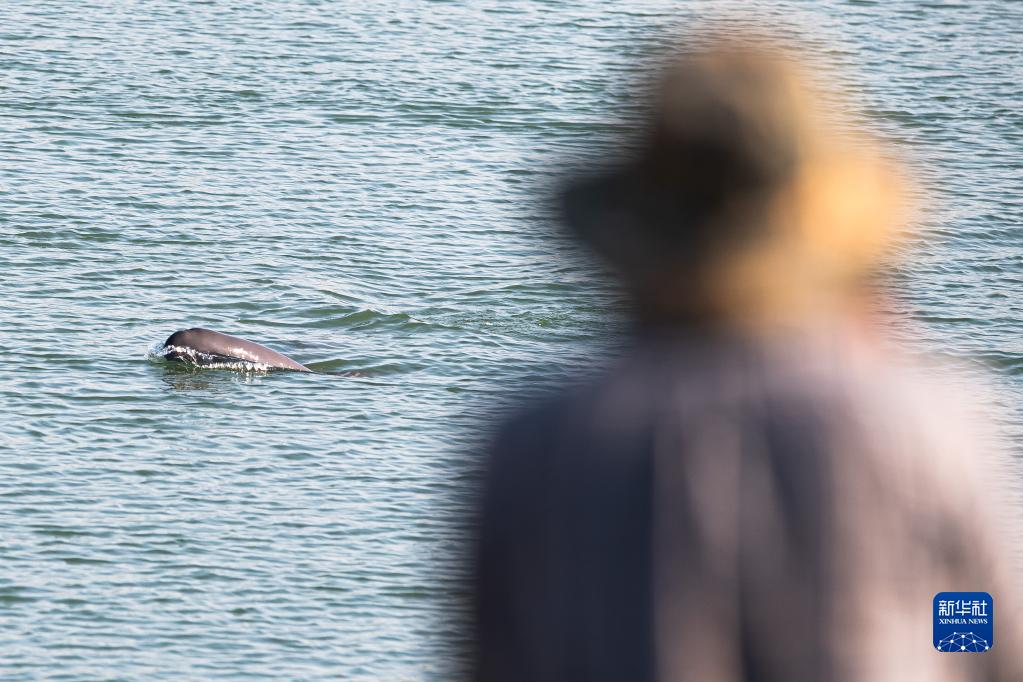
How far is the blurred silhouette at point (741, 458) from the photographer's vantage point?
10.2 feet

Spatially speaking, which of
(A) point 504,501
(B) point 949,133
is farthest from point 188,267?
(A) point 504,501

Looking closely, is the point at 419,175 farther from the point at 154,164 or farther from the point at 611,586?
the point at 611,586

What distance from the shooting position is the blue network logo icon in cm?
320

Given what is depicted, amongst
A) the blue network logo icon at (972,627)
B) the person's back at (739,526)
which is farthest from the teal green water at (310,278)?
the blue network logo icon at (972,627)

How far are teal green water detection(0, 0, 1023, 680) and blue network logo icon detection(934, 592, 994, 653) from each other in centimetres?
80

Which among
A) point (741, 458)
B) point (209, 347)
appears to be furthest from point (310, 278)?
point (741, 458)

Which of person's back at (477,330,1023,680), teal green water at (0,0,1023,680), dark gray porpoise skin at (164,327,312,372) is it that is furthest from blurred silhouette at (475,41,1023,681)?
dark gray porpoise skin at (164,327,312,372)

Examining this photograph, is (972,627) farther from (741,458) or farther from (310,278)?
(310,278)

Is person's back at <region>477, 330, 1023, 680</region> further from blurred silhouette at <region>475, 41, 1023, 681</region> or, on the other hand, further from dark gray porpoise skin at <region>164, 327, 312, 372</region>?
dark gray porpoise skin at <region>164, 327, 312, 372</region>

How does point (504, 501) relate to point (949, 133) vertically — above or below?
above

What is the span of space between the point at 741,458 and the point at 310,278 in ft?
83.9

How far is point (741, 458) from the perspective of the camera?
312 cm

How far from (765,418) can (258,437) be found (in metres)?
19.1

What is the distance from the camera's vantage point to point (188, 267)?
28.8 meters
